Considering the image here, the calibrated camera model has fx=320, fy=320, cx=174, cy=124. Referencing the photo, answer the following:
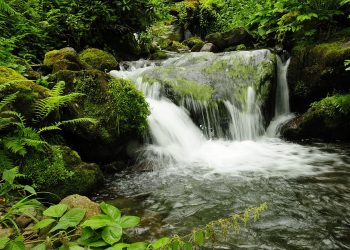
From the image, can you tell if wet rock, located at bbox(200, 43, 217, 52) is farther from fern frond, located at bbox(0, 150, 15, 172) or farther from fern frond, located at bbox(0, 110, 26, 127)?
fern frond, located at bbox(0, 150, 15, 172)

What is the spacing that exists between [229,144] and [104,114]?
3.02 metres

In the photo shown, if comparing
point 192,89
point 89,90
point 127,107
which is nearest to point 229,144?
point 192,89

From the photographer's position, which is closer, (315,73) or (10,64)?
(10,64)

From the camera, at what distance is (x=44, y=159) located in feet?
14.6

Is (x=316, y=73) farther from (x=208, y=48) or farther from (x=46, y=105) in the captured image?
(x=46, y=105)

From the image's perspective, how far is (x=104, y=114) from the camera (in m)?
5.82

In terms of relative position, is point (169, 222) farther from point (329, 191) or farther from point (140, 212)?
point (329, 191)

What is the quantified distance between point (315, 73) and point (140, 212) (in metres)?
5.91

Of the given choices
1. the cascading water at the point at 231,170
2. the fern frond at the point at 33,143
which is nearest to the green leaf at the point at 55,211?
the cascading water at the point at 231,170

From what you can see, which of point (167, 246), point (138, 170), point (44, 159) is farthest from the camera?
point (138, 170)

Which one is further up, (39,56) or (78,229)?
(39,56)

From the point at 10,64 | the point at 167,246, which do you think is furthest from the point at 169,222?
the point at 10,64

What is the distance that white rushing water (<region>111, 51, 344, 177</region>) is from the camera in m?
5.88

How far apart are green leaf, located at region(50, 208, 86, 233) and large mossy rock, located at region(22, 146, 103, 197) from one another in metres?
1.92
